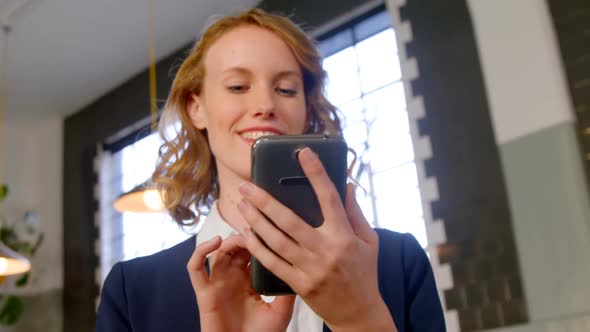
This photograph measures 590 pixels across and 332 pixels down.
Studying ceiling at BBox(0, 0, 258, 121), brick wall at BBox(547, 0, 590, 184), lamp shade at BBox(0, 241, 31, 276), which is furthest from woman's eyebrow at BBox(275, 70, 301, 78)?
ceiling at BBox(0, 0, 258, 121)

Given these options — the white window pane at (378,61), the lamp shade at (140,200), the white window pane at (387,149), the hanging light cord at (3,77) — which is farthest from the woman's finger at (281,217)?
the hanging light cord at (3,77)

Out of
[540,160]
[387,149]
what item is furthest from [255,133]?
[387,149]

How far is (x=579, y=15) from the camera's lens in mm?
2127

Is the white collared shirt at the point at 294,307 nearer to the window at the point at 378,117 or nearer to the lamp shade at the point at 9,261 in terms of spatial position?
the window at the point at 378,117

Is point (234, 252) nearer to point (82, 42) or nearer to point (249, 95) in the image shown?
point (249, 95)

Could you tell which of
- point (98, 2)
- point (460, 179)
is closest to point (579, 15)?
point (460, 179)

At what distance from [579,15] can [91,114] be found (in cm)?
338

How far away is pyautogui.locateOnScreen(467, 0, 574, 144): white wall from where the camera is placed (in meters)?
2.10

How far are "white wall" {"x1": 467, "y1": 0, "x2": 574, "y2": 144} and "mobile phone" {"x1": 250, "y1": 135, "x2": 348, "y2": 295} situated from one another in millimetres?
1664

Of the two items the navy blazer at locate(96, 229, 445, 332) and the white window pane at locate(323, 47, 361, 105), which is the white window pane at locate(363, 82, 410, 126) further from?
the navy blazer at locate(96, 229, 445, 332)

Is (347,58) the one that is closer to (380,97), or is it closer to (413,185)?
(380,97)

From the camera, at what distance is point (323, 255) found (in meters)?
0.52

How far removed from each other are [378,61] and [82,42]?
1.89 meters

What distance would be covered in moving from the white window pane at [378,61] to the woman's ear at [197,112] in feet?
6.43
